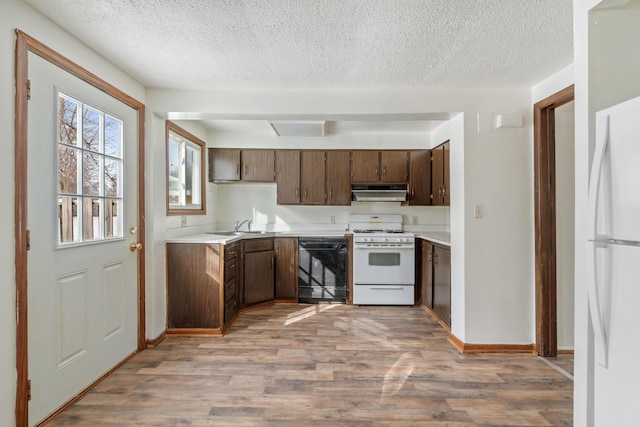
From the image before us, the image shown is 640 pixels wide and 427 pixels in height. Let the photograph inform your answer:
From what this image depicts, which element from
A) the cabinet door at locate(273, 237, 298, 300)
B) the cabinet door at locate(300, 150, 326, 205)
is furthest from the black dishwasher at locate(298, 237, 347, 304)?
the cabinet door at locate(300, 150, 326, 205)

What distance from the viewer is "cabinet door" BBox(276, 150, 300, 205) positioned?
4121 mm

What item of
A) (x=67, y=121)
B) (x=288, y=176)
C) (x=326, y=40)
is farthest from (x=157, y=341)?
(x=326, y=40)

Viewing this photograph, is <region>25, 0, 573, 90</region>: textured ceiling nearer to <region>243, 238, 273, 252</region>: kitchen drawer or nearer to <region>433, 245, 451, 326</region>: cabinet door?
<region>433, 245, 451, 326</region>: cabinet door

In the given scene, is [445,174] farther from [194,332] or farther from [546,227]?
[194,332]

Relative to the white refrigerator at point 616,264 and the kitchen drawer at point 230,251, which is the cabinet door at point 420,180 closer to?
the kitchen drawer at point 230,251

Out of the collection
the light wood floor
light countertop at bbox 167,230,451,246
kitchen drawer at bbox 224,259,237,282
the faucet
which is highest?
the faucet

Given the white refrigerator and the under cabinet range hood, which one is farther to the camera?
the under cabinet range hood

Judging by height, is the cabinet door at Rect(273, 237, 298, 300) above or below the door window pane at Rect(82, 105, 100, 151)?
below

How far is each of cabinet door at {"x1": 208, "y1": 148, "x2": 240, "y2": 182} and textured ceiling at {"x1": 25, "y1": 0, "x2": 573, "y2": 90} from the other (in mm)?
1552

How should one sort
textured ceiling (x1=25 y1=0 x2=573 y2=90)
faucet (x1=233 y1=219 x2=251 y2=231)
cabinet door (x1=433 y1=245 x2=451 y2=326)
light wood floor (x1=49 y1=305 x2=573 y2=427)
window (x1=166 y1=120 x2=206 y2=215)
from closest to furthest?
textured ceiling (x1=25 y1=0 x2=573 y2=90)
light wood floor (x1=49 y1=305 x2=573 y2=427)
cabinet door (x1=433 y1=245 x2=451 y2=326)
window (x1=166 y1=120 x2=206 y2=215)
faucet (x1=233 y1=219 x2=251 y2=231)

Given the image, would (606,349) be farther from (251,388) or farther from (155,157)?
(155,157)

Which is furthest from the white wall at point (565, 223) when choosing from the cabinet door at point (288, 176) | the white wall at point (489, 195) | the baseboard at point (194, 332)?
the baseboard at point (194, 332)

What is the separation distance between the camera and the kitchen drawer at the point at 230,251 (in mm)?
2939

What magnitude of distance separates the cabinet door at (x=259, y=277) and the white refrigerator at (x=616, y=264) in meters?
3.09
